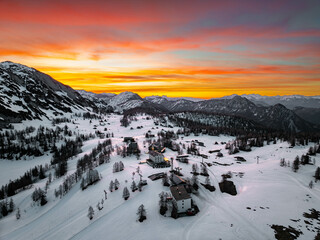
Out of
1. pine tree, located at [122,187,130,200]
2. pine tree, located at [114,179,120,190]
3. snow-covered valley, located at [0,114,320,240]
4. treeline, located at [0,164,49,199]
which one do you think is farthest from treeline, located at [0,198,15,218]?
pine tree, located at [122,187,130,200]

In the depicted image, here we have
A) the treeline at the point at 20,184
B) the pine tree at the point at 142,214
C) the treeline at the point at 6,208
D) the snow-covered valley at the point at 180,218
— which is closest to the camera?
the snow-covered valley at the point at 180,218

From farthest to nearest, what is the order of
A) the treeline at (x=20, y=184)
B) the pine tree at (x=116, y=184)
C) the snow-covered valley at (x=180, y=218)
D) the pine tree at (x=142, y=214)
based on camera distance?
the treeline at (x=20, y=184)
the pine tree at (x=116, y=184)
the pine tree at (x=142, y=214)
the snow-covered valley at (x=180, y=218)

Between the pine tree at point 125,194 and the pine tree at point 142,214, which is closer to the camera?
the pine tree at point 142,214

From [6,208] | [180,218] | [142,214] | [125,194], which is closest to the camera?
[142,214]

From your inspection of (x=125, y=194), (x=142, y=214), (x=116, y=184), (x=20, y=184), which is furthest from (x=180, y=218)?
(x=20, y=184)

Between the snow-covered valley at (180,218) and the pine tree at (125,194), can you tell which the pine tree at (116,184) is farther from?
the pine tree at (125,194)

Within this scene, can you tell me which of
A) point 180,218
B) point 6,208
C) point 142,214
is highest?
point 142,214

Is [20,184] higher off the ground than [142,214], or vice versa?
[142,214]

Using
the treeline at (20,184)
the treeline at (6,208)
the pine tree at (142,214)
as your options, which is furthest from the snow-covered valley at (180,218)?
the treeline at (20,184)

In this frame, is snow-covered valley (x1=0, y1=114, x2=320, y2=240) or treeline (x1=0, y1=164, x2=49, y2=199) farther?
treeline (x1=0, y1=164, x2=49, y2=199)

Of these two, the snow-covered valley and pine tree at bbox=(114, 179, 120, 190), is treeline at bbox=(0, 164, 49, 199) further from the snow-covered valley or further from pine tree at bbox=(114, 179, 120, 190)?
pine tree at bbox=(114, 179, 120, 190)

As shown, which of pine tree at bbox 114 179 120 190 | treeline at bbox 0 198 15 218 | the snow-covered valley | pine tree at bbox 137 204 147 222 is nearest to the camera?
the snow-covered valley

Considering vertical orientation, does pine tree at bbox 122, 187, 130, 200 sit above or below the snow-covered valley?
above

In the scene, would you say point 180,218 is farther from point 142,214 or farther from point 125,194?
point 125,194
